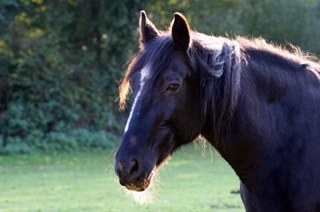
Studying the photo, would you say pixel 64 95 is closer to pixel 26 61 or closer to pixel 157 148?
pixel 26 61

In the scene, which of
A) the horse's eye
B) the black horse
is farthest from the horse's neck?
the horse's eye

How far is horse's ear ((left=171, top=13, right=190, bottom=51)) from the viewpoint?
16.1ft

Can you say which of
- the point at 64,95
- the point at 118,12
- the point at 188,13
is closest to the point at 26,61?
the point at 64,95

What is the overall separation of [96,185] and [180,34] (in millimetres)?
11748

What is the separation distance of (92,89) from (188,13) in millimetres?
5357

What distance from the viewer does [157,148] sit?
193 inches

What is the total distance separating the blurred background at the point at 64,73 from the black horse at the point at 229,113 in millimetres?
16461

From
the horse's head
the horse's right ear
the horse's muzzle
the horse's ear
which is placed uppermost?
the horse's ear

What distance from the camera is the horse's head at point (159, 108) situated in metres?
4.77

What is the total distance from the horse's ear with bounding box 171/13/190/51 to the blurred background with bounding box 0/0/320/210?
54.8ft

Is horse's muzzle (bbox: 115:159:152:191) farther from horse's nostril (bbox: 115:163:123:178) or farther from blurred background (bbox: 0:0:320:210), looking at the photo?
blurred background (bbox: 0:0:320:210)

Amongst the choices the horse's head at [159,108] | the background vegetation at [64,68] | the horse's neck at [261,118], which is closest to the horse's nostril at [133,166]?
the horse's head at [159,108]

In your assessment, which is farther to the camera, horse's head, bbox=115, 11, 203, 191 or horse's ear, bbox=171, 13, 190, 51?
horse's ear, bbox=171, 13, 190, 51

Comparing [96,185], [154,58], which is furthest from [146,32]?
[96,185]
